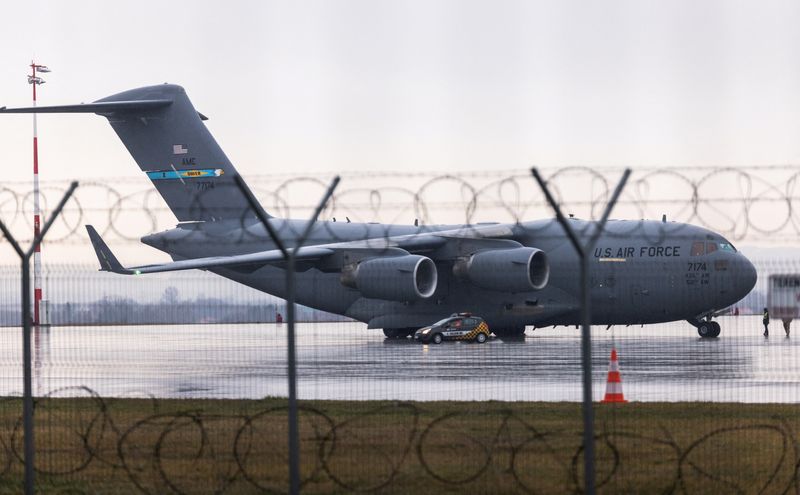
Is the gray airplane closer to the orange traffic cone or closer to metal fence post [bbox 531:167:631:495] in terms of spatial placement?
the orange traffic cone

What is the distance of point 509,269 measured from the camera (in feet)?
110

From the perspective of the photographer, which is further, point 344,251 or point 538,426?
point 344,251

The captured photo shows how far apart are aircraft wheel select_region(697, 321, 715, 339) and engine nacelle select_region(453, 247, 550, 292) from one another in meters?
4.28

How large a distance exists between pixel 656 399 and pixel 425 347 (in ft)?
48.2

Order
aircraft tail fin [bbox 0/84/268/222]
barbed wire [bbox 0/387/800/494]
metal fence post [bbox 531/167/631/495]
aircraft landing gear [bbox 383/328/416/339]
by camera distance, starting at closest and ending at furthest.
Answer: metal fence post [bbox 531/167/631/495], barbed wire [bbox 0/387/800/494], aircraft landing gear [bbox 383/328/416/339], aircraft tail fin [bbox 0/84/268/222]

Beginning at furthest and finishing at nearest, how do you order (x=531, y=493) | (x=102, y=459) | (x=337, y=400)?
(x=337, y=400), (x=102, y=459), (x=531, y=493)

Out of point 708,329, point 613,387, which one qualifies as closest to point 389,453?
point 613,387

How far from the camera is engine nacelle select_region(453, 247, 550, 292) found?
109ft

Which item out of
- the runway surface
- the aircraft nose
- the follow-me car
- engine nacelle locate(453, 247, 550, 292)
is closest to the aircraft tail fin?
the runway surface

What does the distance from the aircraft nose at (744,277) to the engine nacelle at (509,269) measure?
4.89 metres

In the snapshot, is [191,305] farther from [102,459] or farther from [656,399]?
[656,399]

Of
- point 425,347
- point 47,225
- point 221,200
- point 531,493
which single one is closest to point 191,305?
point 47,225

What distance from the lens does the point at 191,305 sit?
16.5 meters

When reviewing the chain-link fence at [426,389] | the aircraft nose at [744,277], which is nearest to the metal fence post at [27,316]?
the chain-link fence at [426,389]
